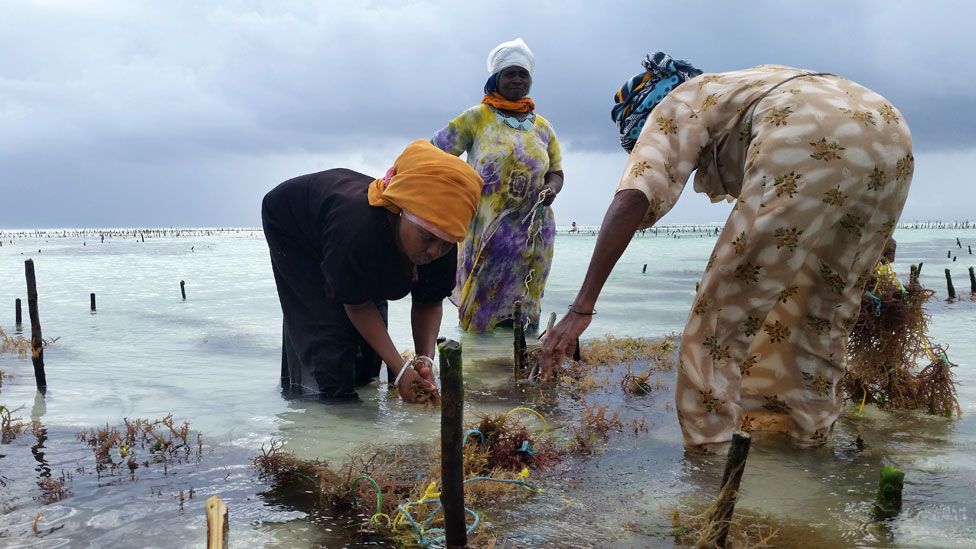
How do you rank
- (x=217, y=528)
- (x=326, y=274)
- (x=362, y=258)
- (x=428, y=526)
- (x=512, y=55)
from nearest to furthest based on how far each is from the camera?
(x=217, y=528) → (x=428, y=526) → (x=362, y=258) → (x=326, y=274) → (x=512, y=55)

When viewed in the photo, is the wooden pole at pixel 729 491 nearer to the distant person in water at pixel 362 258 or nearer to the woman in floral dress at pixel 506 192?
the distant person in water at pixel 362 258

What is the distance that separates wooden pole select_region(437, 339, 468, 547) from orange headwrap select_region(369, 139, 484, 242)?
1502 millimetres

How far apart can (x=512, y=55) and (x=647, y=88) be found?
11.6 ft

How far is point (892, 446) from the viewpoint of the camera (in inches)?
145

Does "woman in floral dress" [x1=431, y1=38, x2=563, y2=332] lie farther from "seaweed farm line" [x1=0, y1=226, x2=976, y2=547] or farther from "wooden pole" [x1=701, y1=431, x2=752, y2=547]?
"wooden pole" [x1=701, y1=431, x2=752, y2=547]

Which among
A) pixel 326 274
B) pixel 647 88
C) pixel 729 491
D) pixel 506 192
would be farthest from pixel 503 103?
pixel 729 491

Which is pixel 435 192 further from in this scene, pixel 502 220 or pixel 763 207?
pixel 502 220

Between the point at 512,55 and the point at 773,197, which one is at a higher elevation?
the point at 512,55

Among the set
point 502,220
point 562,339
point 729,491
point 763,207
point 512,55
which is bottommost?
point 729,491

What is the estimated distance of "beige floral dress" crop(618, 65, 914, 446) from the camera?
2.92 metres

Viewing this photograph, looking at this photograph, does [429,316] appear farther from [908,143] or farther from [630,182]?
[908,143]

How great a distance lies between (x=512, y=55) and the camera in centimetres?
685

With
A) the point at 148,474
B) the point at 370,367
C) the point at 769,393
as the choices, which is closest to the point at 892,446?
the point at 769,393

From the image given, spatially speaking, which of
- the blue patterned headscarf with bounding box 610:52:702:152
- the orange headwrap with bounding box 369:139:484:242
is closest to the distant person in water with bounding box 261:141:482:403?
the orange headwrap with bounding box 369:139:484:242
